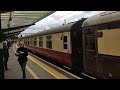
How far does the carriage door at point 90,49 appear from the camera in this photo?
11.3 m

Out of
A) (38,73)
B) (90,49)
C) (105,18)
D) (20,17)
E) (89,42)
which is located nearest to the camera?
(105,18)

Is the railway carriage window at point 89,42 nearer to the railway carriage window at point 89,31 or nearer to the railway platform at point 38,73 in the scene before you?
the railway carriage window at point 89,31

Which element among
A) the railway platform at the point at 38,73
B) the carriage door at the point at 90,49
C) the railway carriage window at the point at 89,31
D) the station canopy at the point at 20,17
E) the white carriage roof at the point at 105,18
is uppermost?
the station canopy at the point at 20,17

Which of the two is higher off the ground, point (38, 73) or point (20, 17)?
point (20, 17)

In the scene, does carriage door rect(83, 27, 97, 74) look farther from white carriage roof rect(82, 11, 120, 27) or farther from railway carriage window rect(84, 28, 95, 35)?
white carriage roof rect(82, 11, 120, 27)

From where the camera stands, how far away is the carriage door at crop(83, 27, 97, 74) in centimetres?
1133

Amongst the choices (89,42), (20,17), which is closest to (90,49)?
(89,42)

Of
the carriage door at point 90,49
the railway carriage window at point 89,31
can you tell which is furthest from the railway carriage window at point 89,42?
the railway carriage window at point 89,31

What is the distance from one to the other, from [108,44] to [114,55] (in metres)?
0.61

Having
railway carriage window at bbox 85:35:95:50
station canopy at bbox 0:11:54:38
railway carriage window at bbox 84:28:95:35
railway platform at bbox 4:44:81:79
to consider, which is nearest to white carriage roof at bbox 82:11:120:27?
railway carriage window at bbox 84:28:95:35

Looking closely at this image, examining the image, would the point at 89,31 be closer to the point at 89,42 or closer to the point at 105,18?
the point at 89,42

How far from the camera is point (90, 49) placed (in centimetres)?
1173
